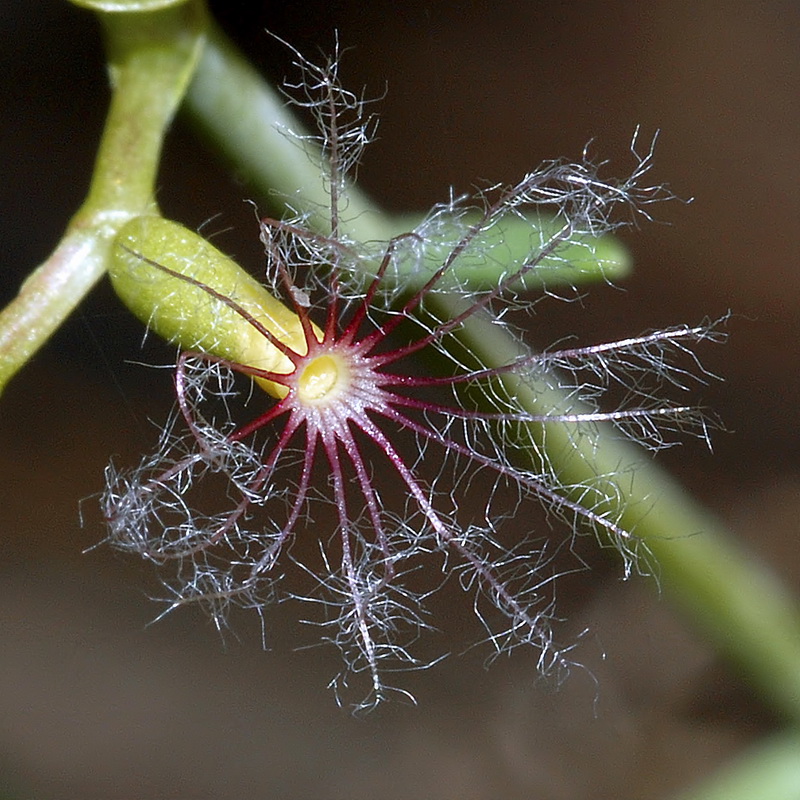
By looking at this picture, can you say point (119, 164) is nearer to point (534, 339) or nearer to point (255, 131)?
point (255, 131)

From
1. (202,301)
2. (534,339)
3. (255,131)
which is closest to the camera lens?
(202,301)

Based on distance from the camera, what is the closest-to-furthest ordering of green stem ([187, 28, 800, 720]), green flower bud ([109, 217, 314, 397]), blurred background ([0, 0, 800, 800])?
green flower bud ([109, 217, 314, 397]) < green stem ([187, 28, 800, 720]) < blurred background ([0, 0, 800, 800])

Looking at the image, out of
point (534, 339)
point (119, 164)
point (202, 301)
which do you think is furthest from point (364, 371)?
point (534, 339)

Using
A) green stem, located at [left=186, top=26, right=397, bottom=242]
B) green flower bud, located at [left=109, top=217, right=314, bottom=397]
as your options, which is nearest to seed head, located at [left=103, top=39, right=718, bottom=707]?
green flower bud, located at [left=109, top=217, right=314, bottom=397]

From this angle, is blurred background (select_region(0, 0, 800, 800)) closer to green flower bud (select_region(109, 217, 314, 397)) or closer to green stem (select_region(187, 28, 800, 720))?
green stem (select_region(187, 28, 800, 720))

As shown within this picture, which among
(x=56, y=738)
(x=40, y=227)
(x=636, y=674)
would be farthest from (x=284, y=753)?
(x=40, y=227)

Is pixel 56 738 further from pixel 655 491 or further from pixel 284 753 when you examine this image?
pixel 655 491

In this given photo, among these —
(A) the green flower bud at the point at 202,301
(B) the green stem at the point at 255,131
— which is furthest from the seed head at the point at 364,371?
(B) the green stem at the point at 255,131
